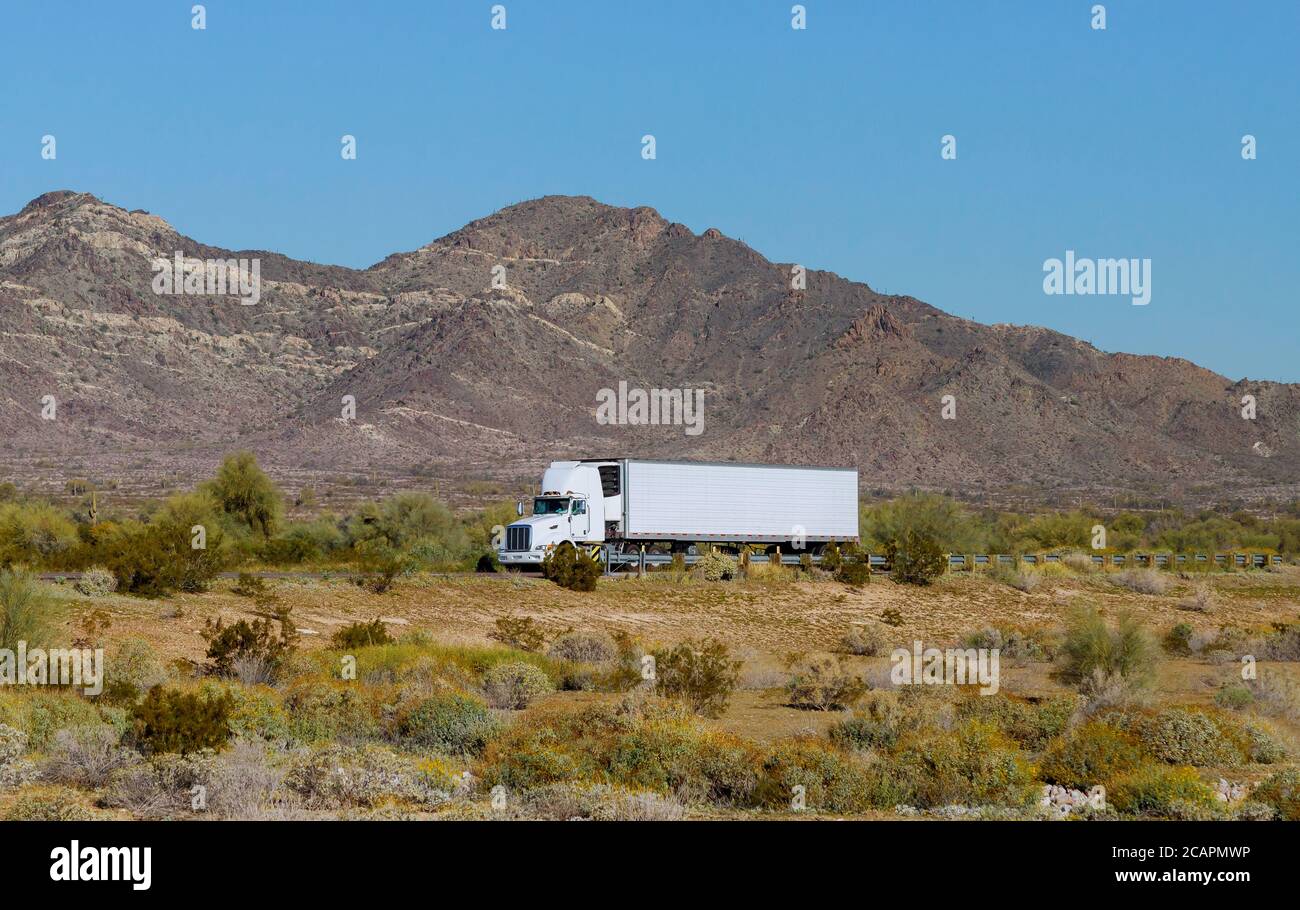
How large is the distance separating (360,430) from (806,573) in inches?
3828

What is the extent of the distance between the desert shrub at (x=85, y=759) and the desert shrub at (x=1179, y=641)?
23.4 meters

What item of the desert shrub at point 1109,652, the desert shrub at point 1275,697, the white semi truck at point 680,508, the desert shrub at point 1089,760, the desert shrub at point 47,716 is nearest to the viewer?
the desert shrub at point 1089,760

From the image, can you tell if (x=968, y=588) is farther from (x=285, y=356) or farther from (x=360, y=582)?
(x=285, y=356)

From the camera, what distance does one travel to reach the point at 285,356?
17150 centimetres

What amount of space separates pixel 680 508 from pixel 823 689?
990 inches

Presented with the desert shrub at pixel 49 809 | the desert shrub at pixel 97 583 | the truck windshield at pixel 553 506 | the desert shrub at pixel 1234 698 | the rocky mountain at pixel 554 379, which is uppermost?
the rocky mountain at pixel 554 379

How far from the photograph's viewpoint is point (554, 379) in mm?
154625

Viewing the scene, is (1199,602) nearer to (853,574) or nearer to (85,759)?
(853,574)

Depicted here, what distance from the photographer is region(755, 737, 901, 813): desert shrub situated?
1338 cm

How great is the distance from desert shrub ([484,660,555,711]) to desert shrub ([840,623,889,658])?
1040 centimetres

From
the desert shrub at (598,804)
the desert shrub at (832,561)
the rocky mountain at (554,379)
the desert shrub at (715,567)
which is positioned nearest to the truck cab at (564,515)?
the desert shrub at (715,567)

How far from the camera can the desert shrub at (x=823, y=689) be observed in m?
21.3

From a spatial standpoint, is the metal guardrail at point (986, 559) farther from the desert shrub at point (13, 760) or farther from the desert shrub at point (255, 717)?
the desert shrub at point (13, 760)
